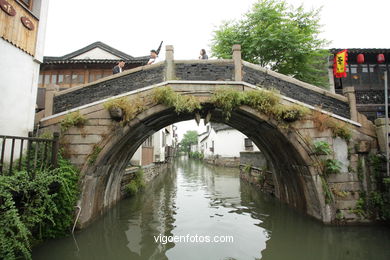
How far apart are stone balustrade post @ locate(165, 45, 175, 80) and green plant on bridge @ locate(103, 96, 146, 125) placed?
118cm

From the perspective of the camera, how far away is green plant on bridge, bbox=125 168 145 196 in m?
9.80

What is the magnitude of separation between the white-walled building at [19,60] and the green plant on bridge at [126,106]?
223 centimetres

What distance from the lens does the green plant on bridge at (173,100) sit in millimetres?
5508

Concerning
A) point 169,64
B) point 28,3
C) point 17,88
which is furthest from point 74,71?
point 169,64

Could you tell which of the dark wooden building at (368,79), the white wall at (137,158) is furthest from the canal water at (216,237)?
the dark wooden building at (368,79)

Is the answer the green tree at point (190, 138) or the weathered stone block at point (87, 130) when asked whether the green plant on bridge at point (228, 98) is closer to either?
the weathered stone block at point (87, 130)

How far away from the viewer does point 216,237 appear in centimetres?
521

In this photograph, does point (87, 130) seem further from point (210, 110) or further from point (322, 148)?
point (322, 148)

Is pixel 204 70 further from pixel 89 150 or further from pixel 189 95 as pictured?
pixel 89 150

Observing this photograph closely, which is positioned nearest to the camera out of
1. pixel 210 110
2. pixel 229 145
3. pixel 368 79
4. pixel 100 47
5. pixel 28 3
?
pixel 28 3

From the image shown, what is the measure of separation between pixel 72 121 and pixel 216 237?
490 cm

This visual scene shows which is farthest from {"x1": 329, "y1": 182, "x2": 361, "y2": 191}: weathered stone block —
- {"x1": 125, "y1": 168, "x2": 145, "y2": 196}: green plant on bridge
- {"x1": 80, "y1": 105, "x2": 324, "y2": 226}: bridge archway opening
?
{"x1": 125, "y1": 168, "x2": 145, "y2": 196}: green plant on bridge

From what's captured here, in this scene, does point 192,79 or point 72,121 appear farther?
point 192,79

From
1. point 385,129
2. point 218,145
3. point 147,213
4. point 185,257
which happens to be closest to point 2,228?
point 185,257
